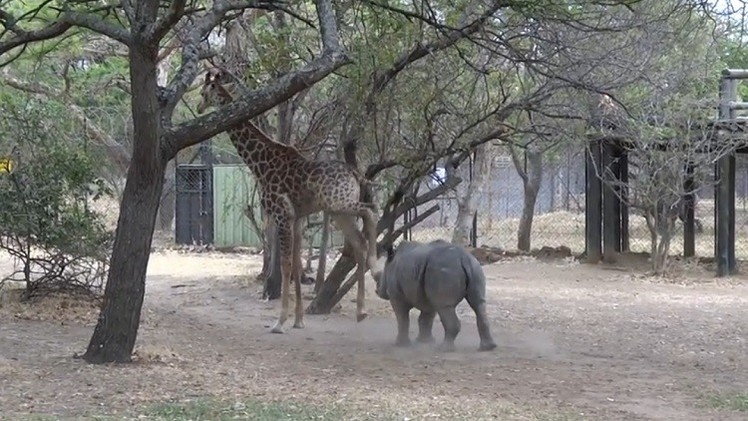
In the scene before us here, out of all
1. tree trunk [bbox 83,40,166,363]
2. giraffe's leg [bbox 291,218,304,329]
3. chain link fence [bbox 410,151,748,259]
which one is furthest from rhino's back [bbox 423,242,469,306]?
chain link fence [bbox 410,151,748,259]

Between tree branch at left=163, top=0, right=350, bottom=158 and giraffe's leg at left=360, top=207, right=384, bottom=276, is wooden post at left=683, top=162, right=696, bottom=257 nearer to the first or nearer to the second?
giraffe's leg at left=360, top=207, right=384, bottom=276

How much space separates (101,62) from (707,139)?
11.2 meters

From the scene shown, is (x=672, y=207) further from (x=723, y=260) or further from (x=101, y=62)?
(x=101, y=62)

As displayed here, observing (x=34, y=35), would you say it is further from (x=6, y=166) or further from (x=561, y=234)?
(x=561, y=234)

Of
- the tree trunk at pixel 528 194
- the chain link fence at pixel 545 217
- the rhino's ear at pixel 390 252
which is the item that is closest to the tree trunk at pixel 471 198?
the chain link fence at pixel 545 217

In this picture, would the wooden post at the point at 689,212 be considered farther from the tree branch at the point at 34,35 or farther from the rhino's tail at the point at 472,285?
the tree branch at the point at 34,35

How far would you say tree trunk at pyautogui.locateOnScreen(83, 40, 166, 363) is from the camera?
8.38 metres

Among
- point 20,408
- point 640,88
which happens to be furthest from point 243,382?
point 640,88

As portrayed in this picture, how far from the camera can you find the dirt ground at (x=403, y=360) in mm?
7605

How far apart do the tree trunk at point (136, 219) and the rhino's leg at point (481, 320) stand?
3.35 m

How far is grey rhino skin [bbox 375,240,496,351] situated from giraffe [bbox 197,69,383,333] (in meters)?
0.96

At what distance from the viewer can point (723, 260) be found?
1889 cm

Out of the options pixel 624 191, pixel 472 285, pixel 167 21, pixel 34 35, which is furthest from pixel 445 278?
pixel 624 191

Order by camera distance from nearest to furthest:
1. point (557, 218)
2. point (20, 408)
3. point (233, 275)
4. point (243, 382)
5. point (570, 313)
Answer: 1. point (20, 408)
2. point (243, 382)
3. point (570, 313)
4. point (233, 275)
5. point (557, 218)
